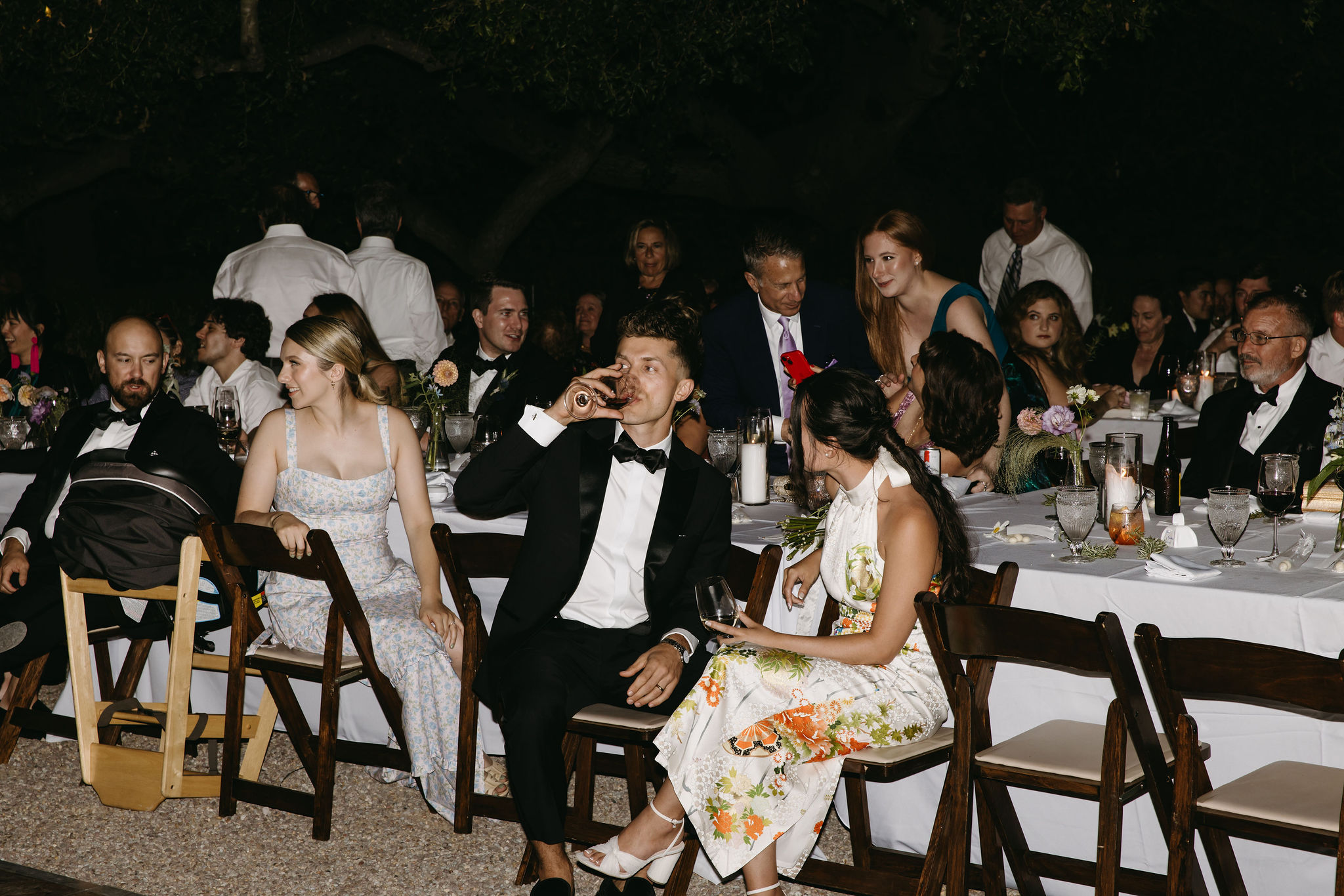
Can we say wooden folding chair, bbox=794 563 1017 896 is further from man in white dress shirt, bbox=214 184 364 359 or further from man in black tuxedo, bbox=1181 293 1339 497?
man in white dress shirt, bbox=214 184 364 359

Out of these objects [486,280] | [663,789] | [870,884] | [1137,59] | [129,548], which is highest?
[1137,59]

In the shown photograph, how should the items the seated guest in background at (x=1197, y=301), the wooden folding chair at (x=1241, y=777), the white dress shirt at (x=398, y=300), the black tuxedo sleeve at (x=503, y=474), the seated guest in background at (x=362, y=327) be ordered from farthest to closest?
1. the seated guest in background at (x=1197, y=301)
2. the white dress shirt at (x=398, y=300)
3. the seated guest in background at (x=362, y=327)
4. the black tuxedo sleeve at (x=503, y=474)
5. the wooden folding chair at (x=1241, y=777)

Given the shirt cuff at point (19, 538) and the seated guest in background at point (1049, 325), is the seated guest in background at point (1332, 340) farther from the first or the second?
the shirt cuff at point (19, 538)

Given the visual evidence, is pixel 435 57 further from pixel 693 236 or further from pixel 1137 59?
pixel 1137 59

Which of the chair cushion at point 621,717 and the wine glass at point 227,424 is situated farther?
the wine glass at point 227,424

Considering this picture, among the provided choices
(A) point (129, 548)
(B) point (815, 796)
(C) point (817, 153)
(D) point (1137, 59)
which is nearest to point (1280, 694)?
(B) point (815, 796)

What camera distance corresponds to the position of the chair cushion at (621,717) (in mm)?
3014

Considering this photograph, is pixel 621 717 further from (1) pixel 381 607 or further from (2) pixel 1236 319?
(2) pixel 1236 319

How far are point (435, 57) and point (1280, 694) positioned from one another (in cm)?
720

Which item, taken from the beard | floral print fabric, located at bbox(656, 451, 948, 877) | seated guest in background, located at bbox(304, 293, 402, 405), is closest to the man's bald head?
the beard

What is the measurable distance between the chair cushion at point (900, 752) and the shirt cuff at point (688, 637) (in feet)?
1.77

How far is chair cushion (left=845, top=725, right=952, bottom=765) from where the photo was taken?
2.77m

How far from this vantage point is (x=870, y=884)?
2906mm

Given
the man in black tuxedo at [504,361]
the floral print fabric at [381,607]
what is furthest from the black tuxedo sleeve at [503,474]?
the man in black tuxedo at [504,361]
